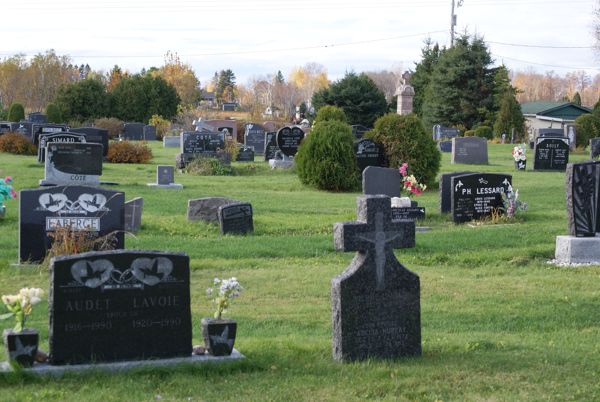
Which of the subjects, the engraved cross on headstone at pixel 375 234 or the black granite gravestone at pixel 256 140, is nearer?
the engraved cross on headstone at pixel 375 234

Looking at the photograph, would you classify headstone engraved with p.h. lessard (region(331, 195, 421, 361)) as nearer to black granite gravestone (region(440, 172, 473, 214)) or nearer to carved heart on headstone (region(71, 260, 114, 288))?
carved heart on headstone (region(71, 260, 114, 288))

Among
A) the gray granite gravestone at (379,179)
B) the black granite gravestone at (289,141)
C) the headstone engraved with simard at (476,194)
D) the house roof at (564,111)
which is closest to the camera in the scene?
the headstone engraved with simard at (476,194)

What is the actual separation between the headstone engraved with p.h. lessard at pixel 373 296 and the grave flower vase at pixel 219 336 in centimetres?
86

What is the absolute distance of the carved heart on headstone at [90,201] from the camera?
1224 cm

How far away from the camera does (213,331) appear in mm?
7047

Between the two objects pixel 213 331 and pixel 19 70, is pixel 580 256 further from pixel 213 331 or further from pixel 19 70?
pixel 19 70

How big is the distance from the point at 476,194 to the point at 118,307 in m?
11.9

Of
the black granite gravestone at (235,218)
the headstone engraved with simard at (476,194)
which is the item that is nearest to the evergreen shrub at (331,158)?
the headstone engraved with simard at (476,194)

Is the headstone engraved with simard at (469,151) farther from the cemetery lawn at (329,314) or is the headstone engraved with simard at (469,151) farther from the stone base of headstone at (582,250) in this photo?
the stone base of headstone at (582,250)

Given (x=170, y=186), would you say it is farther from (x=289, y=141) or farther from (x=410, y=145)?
(x=289, y=141)

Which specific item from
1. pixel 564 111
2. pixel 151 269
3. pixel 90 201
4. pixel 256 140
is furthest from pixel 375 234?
pixel 564 111

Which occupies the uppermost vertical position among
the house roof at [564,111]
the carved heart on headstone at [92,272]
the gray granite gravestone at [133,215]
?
the house roof at [564,111]

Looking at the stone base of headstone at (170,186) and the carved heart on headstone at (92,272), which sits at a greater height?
the carved heart on headstone at (92,272)

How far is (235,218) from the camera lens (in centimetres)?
1595
